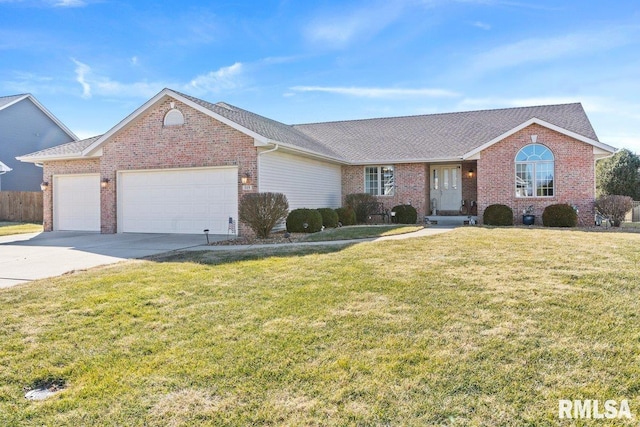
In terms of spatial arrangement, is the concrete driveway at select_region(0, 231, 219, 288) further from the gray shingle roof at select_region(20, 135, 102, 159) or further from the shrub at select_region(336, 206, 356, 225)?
the shrub at select_region(336, 206, 356, 225)

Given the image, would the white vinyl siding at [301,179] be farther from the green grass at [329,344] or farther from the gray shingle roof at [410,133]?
the green grass at [329,344]

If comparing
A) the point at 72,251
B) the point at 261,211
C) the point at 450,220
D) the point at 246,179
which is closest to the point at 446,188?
the point at 450,220

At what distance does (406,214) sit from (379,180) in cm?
253

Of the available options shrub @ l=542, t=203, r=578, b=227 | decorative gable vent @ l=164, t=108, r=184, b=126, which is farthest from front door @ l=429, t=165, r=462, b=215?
decorative gable vent @ l=164, t=108, r=184, b=126

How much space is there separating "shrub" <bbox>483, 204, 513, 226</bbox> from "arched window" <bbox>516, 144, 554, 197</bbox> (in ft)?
3.70

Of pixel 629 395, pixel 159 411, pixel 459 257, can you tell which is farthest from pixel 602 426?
pixel 459 257

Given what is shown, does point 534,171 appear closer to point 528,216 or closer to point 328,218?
point 528,216

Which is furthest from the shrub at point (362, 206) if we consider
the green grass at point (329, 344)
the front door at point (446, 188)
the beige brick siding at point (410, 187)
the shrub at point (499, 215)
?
the green grass at point (329, 344)

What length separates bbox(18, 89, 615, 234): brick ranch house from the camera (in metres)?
14.0

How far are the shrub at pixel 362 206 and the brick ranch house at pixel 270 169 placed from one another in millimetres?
784

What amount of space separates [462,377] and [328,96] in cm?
2002

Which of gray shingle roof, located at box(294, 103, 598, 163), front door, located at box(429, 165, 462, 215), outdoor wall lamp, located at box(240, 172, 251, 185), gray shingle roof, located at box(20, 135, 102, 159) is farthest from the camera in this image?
front door, located at box(429, 165, 462, 215)

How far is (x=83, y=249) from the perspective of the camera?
36.7 feet

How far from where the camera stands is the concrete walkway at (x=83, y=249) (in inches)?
321
